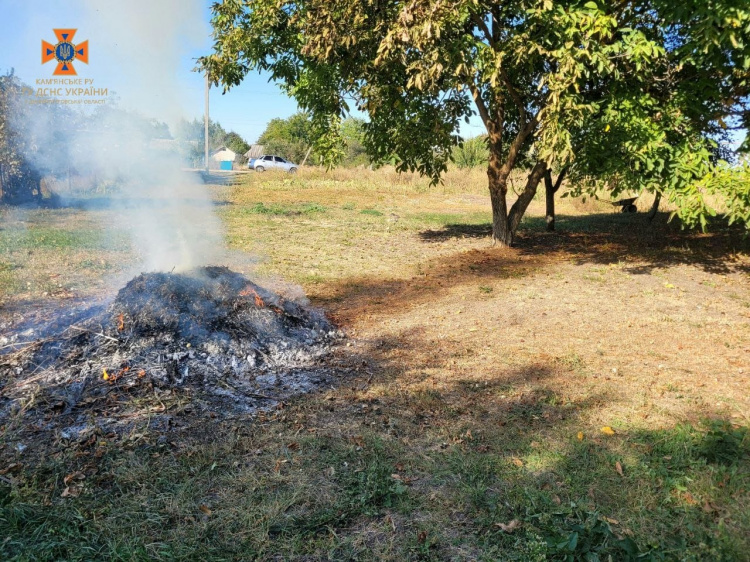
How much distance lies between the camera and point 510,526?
2.63 metres

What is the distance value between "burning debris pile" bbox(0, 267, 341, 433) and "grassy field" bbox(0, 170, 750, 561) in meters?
0.34

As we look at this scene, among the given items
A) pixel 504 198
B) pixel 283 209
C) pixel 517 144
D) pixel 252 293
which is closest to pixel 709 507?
pixel 252 293

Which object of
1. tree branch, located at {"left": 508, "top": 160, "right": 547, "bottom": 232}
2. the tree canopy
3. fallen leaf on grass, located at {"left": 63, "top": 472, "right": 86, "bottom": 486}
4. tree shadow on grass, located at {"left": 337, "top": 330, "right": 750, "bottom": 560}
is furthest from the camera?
tree branch, located at {"left": 508, "top": 160, "right": 547, "bottom": 232}

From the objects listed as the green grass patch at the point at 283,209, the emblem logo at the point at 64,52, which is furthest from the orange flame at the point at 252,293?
the green grass patch at the point at 283,209

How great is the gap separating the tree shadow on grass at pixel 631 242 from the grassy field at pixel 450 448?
73.8 inches

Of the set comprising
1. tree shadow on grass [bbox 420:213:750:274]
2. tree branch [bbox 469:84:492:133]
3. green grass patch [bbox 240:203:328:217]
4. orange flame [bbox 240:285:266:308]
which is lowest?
orange flame [bbox 240:285:266:308]

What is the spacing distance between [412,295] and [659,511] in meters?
4.76

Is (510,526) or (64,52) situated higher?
(64,52)

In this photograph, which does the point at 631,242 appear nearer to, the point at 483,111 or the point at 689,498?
the point at 483,111

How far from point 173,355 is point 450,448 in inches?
99.0

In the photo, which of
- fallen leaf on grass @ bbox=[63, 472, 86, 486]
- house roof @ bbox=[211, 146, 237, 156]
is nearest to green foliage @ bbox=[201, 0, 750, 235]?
fallen leaf on grass @ bbox=[63, 472, 86, 486]

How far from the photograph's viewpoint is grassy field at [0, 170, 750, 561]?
2541mm

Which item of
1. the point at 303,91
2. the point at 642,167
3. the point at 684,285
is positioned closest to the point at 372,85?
the point at 303,91

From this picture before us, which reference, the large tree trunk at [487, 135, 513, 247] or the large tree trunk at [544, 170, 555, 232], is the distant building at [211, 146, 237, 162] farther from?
the large tree trunk at [487, 135, 513, 247]
